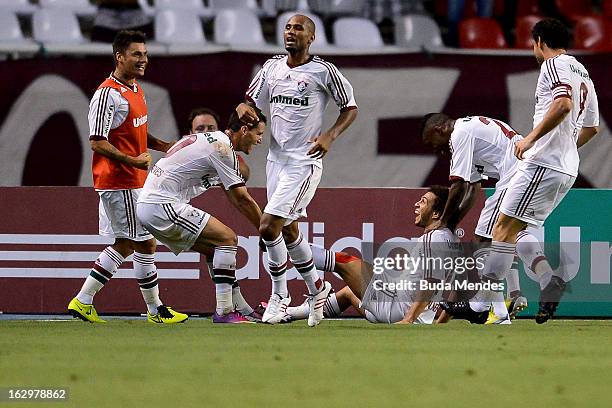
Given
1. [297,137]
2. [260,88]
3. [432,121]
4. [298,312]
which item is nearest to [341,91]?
[297,137]

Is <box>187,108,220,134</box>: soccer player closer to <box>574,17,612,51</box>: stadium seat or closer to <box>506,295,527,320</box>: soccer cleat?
<box>506,295,527,320</box>: soccer cleat

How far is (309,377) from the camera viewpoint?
4965mm

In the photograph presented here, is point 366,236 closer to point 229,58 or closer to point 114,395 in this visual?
point 229,58

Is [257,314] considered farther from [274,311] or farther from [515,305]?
[515,305]

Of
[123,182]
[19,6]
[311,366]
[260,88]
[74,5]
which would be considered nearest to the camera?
[311,366]

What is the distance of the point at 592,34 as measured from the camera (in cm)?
1501

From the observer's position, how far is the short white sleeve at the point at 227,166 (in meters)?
8.48

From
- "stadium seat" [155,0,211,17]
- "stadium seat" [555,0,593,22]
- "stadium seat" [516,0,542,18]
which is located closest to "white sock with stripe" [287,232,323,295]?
"stadium seat" [155,0,211,17]

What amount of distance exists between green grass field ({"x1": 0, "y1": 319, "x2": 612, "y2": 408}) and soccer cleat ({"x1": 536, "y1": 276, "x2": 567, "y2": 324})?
44 centimetres

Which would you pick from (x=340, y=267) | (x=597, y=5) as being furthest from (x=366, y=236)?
(x=597, y=5)

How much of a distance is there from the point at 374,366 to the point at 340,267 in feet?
12.5

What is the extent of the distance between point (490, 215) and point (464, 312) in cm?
78

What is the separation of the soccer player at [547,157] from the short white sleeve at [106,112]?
290 centimetres

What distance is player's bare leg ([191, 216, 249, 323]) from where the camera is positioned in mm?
8625
